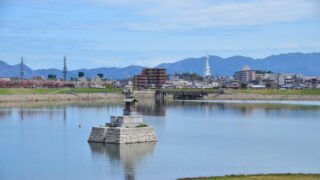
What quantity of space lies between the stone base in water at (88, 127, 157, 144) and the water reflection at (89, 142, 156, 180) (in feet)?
1.37

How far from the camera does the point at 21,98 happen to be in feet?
404

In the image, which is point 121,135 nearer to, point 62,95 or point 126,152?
point 126,152

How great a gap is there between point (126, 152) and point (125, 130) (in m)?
3.02

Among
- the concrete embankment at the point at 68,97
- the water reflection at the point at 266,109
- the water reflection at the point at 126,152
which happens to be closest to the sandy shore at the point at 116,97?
the concrete embankment at the point at 68,97

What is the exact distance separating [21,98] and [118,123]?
83497 millimetres

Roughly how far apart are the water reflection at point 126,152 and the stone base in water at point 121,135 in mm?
418

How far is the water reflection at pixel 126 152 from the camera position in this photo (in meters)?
36.8

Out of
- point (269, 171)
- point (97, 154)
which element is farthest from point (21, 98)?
point (269, 171)

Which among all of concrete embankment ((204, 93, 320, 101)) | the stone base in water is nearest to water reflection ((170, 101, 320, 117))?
concrete embankment ((204, 93, 320, 101))

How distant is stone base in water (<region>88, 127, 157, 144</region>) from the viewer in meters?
42.5

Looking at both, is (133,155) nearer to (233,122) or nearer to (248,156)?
(248,156)

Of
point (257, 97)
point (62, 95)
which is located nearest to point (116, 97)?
point (62, 95)

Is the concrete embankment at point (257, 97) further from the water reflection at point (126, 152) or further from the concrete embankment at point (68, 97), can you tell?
the water reflection at point (126, 152)

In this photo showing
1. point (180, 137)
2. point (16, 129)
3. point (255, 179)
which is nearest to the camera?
point (255, 179)
